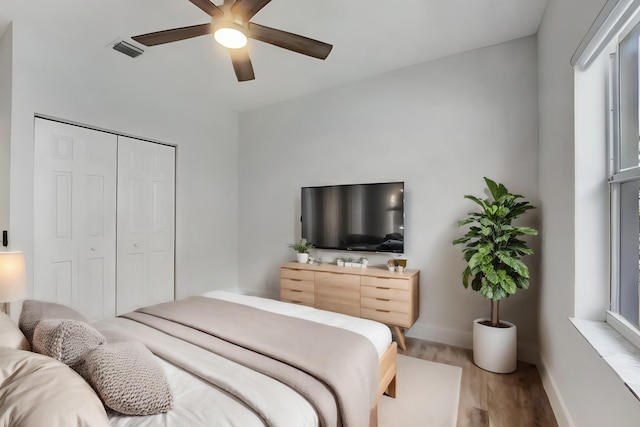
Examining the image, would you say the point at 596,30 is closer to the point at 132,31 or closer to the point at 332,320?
the point at 332,320

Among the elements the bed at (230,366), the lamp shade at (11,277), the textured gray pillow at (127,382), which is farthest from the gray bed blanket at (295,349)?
the lamp shade at (11,277)

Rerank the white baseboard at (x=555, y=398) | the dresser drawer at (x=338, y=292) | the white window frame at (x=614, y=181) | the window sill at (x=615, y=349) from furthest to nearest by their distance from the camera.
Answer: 1. the dresser drawer at (x=338, y=292)
2. the white baseboard at (x=555, y=398)
3. the white window frame at (x=614, y=181)
4. the window sill at (x=615, y=349)

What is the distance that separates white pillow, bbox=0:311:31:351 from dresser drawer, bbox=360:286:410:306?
241cm

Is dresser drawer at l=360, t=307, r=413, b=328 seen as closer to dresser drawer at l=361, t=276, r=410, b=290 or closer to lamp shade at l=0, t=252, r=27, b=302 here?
dresser drawer at l=361, t=276, r=410, b=290

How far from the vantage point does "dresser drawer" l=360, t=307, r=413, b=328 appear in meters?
2.85

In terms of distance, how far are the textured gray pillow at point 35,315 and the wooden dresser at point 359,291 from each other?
6.96 ft

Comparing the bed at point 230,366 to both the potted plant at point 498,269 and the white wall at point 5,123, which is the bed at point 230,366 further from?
the white wall at point 5,123

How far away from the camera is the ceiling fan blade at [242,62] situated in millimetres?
2062

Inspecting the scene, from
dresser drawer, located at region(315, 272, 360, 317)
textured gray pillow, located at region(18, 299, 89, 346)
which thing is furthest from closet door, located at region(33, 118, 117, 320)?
dresser drawer, located at region(315, 272, 360, 317)

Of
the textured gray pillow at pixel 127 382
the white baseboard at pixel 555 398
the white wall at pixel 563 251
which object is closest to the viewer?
the textured gray pillow at pixel 127 382

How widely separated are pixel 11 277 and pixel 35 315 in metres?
0.69

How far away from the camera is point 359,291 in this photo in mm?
3059

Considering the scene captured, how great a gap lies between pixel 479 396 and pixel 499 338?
50 centimetres

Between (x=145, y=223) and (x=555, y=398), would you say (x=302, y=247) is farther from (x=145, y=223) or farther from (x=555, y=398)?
(x=555, y=398)
